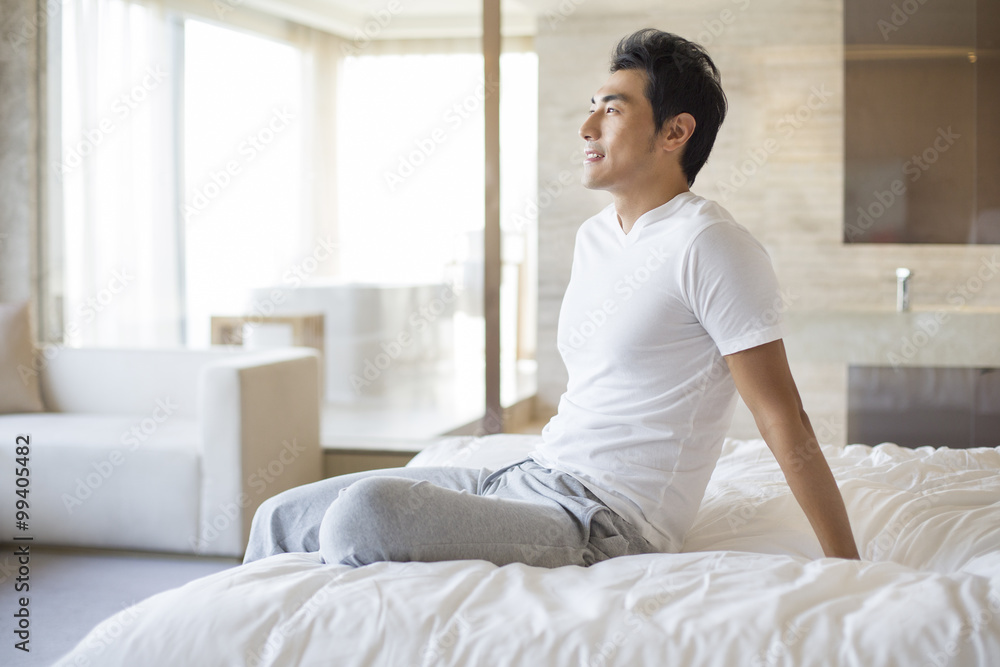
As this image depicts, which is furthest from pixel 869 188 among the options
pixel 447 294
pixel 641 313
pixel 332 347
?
pixel 641 313

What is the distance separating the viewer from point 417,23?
3.74 metres

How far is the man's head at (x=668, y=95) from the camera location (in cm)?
145

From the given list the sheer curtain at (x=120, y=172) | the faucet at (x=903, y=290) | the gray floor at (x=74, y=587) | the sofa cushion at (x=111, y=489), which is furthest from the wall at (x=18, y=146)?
the faucet at (x=903, y=290)

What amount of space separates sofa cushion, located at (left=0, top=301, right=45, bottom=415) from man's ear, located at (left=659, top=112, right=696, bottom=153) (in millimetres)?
2764

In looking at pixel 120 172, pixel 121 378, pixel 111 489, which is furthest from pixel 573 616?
pixel 120 172

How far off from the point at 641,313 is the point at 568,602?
0.44 meters

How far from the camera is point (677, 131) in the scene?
146 centimetres

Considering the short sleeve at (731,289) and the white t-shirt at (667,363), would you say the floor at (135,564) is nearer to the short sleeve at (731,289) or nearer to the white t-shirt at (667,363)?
the white t-shirt at (667,363)

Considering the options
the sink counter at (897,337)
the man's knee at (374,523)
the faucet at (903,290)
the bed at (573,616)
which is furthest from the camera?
the faucet at (903,290)

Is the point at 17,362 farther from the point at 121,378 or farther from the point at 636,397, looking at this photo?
the point at 636,397

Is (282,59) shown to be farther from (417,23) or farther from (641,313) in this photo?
(641,313)

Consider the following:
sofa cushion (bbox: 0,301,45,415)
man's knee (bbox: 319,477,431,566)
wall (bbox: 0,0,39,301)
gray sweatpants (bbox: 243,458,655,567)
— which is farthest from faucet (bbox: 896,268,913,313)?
wall (bbox: 0,0,39,301)

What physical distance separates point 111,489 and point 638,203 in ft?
7.02

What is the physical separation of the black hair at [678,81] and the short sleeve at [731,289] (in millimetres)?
254
